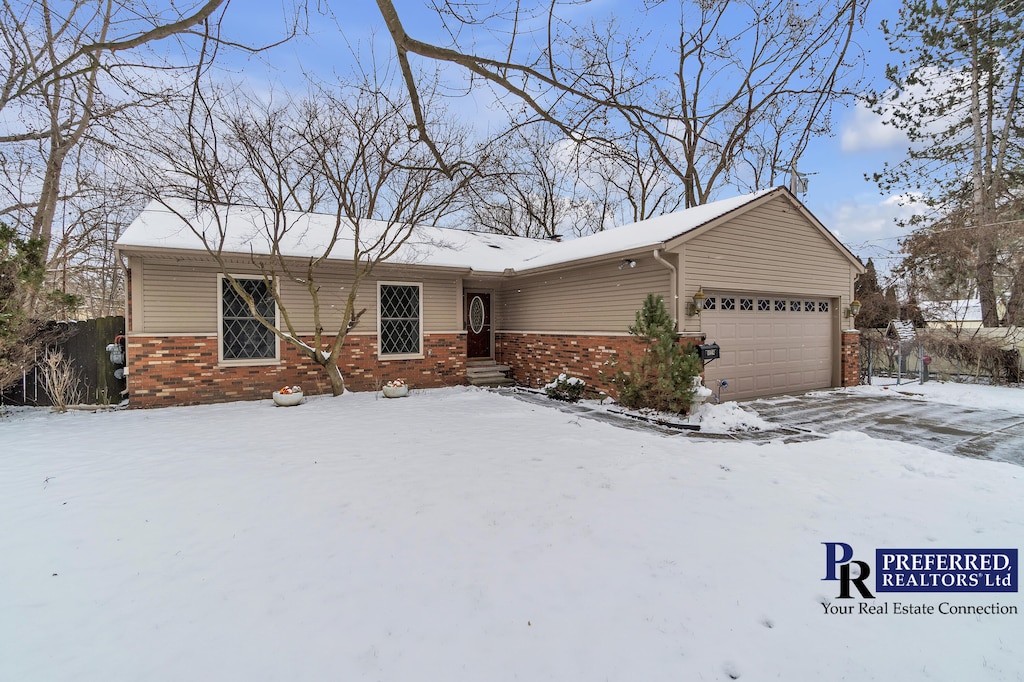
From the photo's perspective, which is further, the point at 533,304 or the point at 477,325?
the point at 477,325

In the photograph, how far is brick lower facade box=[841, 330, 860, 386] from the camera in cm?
1051

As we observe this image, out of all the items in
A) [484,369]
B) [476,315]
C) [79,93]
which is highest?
[79,93]

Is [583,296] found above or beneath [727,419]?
above

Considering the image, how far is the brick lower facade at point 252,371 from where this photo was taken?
8312 mm

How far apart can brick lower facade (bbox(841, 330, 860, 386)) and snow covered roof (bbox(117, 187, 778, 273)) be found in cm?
420

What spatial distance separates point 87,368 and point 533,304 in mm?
9036

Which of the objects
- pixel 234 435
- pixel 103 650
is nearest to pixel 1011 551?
pixel 103 650

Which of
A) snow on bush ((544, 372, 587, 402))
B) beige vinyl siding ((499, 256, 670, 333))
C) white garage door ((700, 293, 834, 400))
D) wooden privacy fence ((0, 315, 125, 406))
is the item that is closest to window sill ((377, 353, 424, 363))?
beige vinyl siding ((499, 256, 670, 333))

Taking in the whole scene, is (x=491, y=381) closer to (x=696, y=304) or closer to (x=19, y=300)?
(x=696, y=304)

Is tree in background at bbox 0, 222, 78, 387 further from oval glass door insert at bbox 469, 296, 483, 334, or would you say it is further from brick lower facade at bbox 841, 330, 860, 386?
brick lower facade at bbox 841, 330, 860, 386

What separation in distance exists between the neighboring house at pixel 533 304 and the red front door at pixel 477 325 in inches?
23.3

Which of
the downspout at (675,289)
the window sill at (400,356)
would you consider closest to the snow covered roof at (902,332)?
the downspout at (675,289)

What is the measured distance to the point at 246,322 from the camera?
9188mm

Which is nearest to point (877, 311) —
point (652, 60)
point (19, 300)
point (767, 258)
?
point (767, 258)
